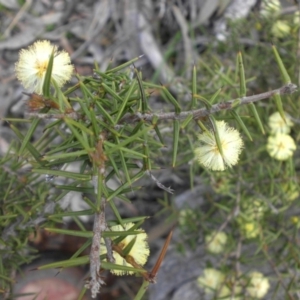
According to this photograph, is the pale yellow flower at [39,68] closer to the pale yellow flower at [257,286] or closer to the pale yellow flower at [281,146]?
the pale yellow flower at [281,146]

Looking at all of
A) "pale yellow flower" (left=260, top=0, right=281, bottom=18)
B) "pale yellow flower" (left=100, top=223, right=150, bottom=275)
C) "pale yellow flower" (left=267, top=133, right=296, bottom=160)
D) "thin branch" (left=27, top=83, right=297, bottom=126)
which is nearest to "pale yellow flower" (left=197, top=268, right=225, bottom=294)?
"pale yellow flower" (left=267, top=133, right=296, bottom=160)

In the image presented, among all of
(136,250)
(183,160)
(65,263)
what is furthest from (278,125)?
(65,263)

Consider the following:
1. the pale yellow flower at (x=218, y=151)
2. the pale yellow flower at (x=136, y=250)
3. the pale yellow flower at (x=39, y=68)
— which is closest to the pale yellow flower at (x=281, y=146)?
the pale yellow flower at (x=218, y=151)

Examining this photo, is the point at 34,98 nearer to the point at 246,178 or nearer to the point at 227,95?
the point at 227,95

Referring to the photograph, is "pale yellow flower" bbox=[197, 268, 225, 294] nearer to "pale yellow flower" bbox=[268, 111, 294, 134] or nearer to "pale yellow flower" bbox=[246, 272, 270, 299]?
"pale yellow flower" bbox=[246, 272, 270, 299]

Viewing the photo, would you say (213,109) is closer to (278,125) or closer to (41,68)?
(41,68)

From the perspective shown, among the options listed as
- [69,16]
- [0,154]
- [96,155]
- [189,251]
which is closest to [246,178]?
[189,251]
